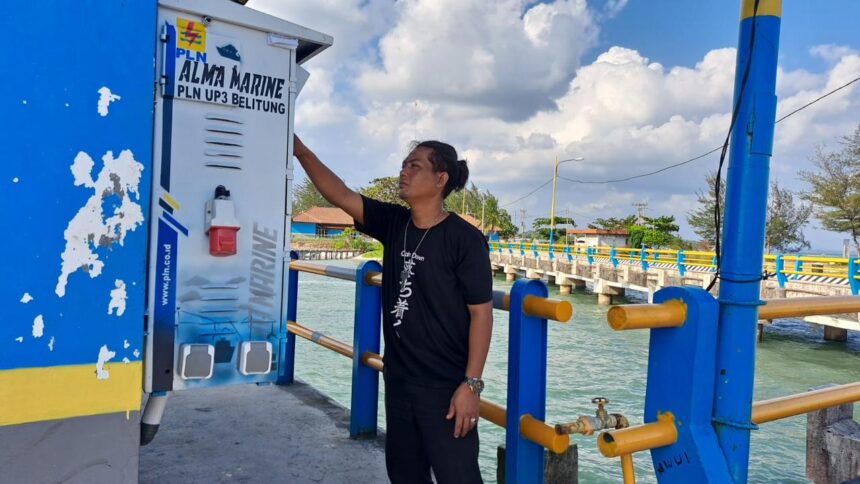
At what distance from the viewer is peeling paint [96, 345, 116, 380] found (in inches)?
75.0

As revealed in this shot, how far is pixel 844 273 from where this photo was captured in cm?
1579

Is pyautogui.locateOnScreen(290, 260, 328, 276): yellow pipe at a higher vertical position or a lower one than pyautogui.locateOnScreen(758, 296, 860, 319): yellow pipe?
lower

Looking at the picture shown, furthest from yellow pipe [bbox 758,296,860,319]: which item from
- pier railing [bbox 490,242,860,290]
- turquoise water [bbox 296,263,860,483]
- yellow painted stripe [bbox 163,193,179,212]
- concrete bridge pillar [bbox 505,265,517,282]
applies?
concrete bridge pillar [bbox 505,265,517,282]

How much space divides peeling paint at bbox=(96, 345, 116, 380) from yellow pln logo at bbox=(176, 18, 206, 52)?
1.04m

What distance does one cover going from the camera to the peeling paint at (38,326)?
180 cm

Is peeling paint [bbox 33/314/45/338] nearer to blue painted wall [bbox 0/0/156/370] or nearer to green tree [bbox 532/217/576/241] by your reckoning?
blue painted wall [bbox 0/0/156/370]

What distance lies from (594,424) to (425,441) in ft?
1.93

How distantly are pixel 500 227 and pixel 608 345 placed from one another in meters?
63.4

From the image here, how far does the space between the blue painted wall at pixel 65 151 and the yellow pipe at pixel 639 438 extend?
156cm

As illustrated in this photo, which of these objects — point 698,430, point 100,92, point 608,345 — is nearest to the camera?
point 100,92

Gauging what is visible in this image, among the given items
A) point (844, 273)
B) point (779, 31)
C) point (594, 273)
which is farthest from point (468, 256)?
point (594, 273)

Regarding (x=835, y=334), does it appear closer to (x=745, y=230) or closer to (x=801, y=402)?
(x=801, y=402)

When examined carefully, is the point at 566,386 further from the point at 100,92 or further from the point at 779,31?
the point at 100,92

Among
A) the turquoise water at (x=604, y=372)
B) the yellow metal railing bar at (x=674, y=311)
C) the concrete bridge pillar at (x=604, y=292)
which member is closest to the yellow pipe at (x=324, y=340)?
the turquoise water at (x=604, y=372)
